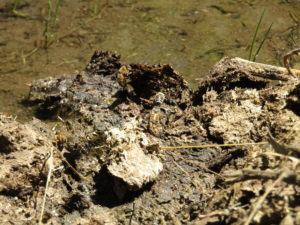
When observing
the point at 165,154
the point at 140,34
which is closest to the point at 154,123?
the point at 165,154

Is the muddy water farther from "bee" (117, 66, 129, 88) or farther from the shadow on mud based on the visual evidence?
the shadow on mud

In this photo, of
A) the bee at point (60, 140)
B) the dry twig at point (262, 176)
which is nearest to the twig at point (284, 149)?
the dry twig at point (262, 176)

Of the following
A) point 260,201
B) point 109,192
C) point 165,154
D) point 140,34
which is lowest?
point 140,34

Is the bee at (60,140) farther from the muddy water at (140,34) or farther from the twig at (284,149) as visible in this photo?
the muddy water at (140,34)

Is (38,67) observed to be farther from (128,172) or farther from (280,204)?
(280,204)

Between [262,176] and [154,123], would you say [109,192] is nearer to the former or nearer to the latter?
[154,123]

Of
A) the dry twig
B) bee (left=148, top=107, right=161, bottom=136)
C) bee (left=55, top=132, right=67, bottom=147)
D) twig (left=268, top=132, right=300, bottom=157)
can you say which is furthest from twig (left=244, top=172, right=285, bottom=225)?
bee (left=55, top=132, right=67, bottom=147)

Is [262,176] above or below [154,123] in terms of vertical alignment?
above
